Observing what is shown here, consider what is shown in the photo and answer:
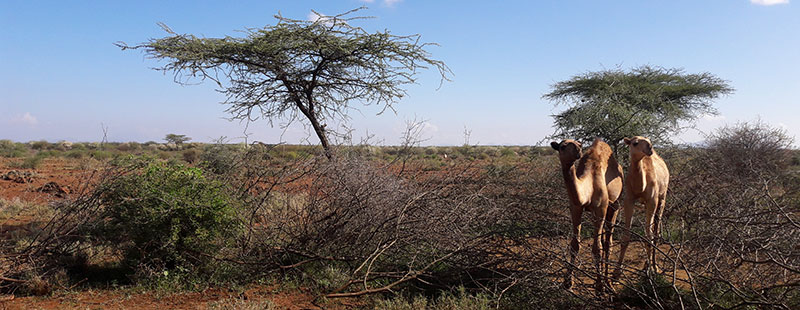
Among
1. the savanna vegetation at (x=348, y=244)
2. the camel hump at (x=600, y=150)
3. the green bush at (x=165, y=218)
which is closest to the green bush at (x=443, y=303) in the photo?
the savanna vegetation at (x=348, y=244)

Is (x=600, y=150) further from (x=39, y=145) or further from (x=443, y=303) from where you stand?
(x=39, y=145)

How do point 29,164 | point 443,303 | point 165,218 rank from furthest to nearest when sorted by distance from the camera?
point 29,164 → point 165,218 → point 443,303

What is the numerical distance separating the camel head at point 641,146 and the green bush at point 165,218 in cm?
513

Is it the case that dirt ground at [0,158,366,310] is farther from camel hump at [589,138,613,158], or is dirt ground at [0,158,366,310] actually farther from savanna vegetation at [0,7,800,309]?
camel hump at [589,138,613,158]

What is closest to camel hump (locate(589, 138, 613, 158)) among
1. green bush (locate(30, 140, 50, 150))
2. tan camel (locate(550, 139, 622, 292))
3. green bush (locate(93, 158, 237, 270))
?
tan camel (locate(550, 139, 622, 292))

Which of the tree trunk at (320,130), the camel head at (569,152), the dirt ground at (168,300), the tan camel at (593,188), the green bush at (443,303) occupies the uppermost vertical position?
the tree trunk at (320,130)

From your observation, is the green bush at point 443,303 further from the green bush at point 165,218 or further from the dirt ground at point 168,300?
the green bush at point 165,218

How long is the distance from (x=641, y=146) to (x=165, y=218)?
5891 mm

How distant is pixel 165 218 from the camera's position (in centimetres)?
627

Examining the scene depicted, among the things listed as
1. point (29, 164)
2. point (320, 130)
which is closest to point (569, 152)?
point (320, 130)

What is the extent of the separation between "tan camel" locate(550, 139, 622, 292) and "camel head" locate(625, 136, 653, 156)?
0.91ft

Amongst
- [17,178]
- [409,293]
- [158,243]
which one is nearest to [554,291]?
[409,293]

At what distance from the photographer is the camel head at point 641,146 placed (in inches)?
212

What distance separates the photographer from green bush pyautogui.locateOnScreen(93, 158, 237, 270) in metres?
6.22
